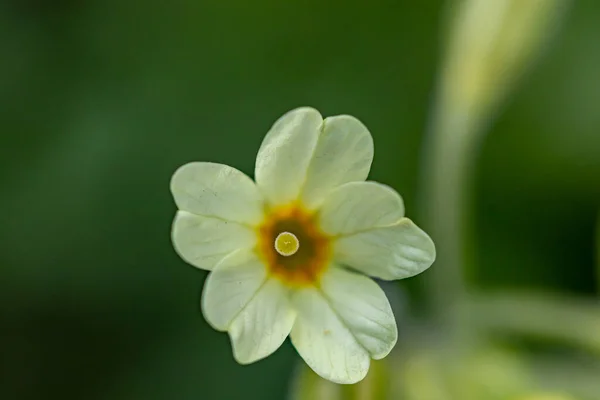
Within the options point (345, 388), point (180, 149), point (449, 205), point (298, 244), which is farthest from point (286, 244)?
point (180, 149)

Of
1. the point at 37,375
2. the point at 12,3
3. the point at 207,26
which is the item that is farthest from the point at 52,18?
the point at 37,375

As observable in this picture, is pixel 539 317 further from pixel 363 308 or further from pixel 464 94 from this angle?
pixel 363 308

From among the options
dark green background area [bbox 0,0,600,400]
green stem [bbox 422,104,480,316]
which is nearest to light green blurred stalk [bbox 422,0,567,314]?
green stem [bbox 422,104,480,316]

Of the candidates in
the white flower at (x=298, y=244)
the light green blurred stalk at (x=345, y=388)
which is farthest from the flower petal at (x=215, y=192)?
the light green blurred stalk at (x=345, y=388)

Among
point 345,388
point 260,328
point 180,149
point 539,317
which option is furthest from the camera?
point 180,149

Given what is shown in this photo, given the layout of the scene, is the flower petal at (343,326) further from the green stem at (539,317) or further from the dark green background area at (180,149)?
the dark green background area at (180,149)

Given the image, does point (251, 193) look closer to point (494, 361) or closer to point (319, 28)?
point (494, 361)

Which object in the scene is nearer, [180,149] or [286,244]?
[286,244]
